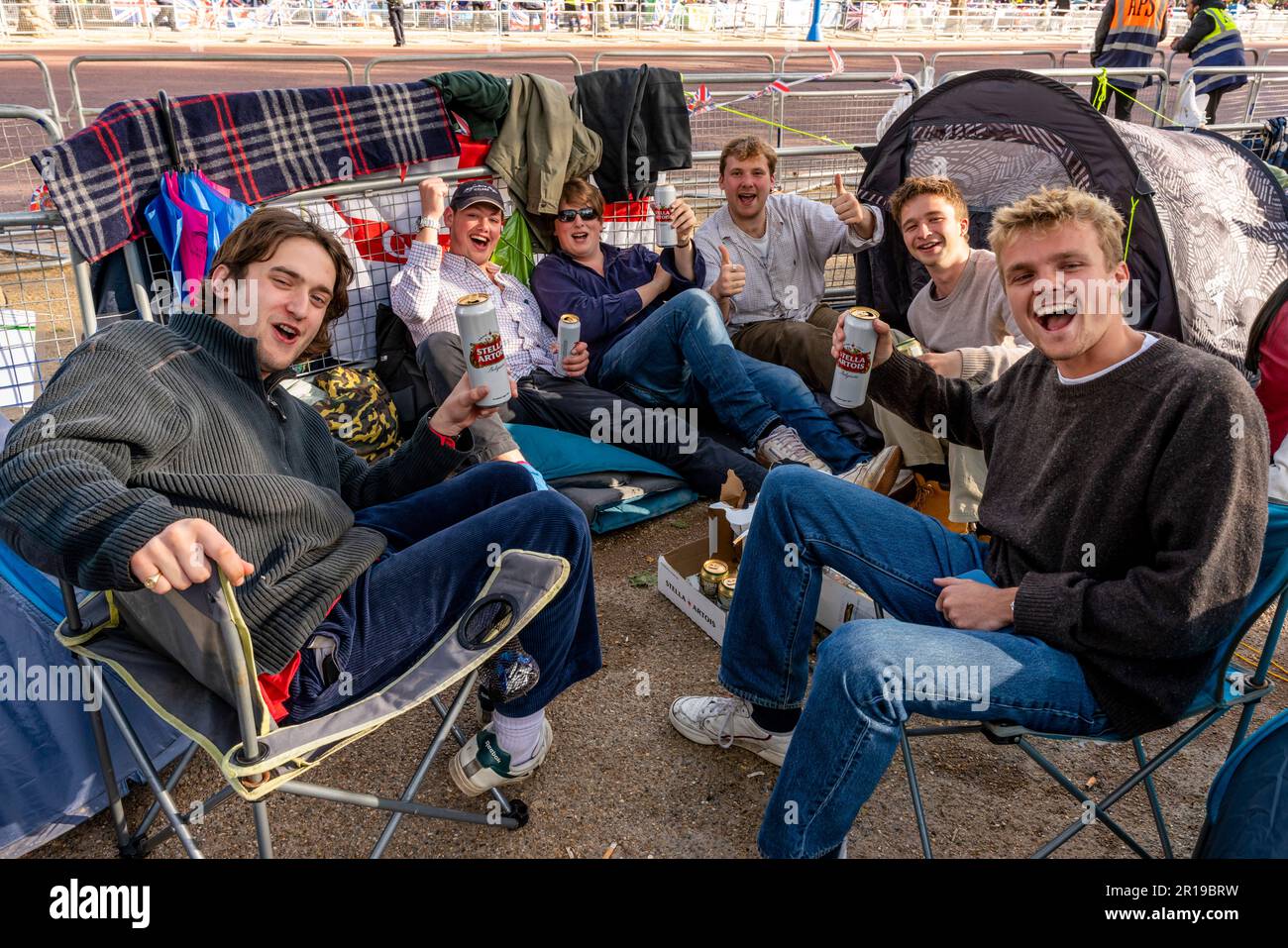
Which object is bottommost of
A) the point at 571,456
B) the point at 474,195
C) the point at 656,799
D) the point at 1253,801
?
the point at 656,799

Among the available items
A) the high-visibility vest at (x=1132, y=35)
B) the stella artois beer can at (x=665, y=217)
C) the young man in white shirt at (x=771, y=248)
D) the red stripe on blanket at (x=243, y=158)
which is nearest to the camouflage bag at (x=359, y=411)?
the red stripe on blanket at (x=243, y=158)

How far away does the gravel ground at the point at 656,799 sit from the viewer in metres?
2.38

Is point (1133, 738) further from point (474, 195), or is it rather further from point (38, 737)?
point (474, 195)

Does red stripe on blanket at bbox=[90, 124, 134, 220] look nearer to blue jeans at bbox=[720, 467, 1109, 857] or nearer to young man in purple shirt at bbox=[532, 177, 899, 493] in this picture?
young man in purple shirt at bbox=[532, 177, 899, 493]

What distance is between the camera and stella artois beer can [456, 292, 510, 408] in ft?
8.27

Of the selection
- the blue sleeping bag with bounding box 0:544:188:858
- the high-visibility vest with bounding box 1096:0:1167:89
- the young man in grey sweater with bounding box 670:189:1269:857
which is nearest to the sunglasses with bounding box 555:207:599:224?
the young man in grey sweater with bounding box 670:189:1269:857

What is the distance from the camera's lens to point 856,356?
269 cm

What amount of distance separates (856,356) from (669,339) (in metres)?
1.78

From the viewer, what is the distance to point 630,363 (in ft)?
14.5

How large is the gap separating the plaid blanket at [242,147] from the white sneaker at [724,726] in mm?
2767

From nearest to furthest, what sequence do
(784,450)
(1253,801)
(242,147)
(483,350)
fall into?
(1253,801)
(483,350)
(242,147)
(784,450)

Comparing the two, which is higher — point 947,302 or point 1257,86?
point 1257,86

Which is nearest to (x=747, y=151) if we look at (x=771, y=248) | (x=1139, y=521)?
(x=771, y=248)

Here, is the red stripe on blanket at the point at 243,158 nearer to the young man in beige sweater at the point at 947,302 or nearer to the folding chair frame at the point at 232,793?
the folding chair frame at the point at 232,793
